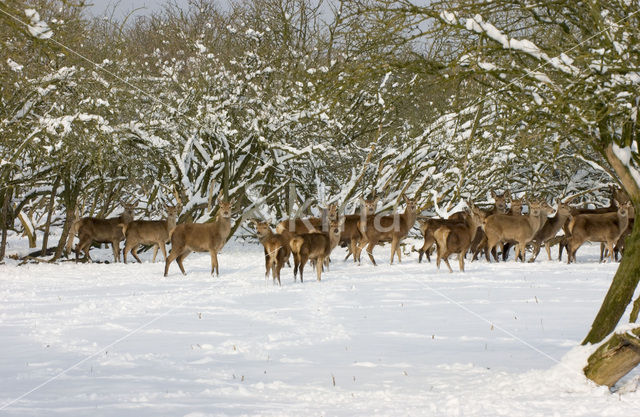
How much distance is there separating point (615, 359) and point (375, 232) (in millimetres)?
12974

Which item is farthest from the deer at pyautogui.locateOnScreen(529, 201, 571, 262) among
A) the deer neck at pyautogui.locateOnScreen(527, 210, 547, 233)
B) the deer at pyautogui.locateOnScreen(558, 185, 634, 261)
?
the deer neck at pyautogui.locateOnScreen(527, 210, 547, 233)

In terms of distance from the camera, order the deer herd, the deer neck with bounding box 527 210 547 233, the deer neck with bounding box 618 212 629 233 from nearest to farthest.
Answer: the deer herd, the deer neck with bounding box 618 212 629 233, the deer neck with bounding box 527 210 547 233

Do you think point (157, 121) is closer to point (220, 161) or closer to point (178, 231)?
point (220, 161)

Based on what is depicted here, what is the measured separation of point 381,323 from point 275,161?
1313cm

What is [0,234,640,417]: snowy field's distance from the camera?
560cm

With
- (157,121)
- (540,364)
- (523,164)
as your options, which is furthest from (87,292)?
(523,164)

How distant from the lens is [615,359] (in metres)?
5.79

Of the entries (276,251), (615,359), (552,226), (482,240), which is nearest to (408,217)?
(482,240)

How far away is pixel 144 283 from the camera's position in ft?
46.0

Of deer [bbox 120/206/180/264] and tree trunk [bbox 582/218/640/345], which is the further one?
deer [bbox 120/206/180/264]

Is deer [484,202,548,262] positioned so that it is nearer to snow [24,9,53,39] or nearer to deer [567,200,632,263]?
deer [567,200,632,263]

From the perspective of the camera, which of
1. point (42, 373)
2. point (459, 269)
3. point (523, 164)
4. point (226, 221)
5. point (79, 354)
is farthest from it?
point (523, 164)

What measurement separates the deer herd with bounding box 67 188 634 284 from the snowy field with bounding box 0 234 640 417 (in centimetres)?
183

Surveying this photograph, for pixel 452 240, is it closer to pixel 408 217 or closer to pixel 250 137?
pixel 408 217
